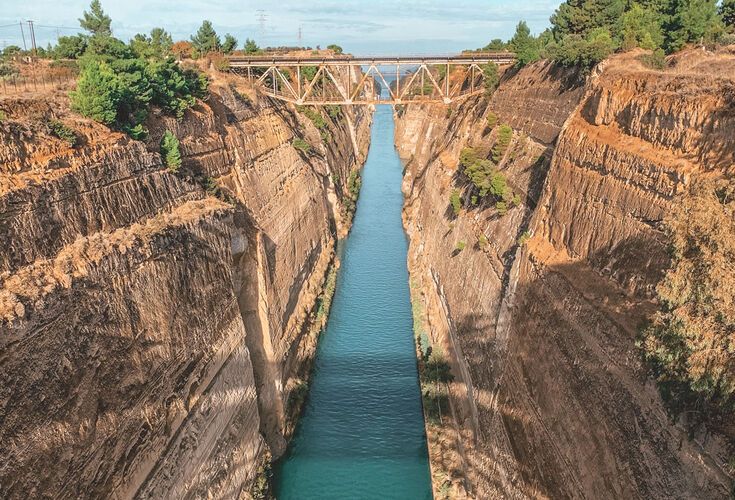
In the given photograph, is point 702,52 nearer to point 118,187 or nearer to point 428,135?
point 118,187

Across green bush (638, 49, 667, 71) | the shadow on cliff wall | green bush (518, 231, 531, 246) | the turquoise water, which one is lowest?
the turquoise water

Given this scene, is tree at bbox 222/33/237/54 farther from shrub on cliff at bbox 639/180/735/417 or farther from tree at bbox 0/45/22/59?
shrub on cliff at bbox 639/180/735/417

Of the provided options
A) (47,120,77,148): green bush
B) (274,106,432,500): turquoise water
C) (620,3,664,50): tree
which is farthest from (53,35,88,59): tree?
(620,3,664,50): tree

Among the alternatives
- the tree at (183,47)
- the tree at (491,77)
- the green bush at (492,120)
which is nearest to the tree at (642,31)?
the green bush at (492,120)

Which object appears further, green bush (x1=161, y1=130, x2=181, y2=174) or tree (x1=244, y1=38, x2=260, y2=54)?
tree (x1=244, y1=38, x2=260, y2=54)

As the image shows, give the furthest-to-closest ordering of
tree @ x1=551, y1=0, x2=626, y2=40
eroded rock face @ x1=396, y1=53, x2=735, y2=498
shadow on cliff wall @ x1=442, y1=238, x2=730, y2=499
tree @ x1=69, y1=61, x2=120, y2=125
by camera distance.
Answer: tree @ x1=551, y1=0, x2=626, y2=40, tree @ x1=69, y1=61, x2=120, y2=125, eroded rock face @ x1=396, y1=53, x2=735, y2=498, shadow on cliff wall @ x1=442, y1=238, x2=730, y2=499

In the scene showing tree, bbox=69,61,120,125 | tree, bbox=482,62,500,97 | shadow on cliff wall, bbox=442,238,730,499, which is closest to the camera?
shadow on cliff wall, bbox=442,238,730,499

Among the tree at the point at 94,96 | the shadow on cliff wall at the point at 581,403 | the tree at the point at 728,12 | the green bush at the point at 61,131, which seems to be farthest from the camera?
the tree at the point at 728,12

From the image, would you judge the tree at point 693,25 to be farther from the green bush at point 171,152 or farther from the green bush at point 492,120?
the green bush at point 171,152

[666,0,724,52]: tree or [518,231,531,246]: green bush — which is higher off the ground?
[666,0,724,52]: tree
